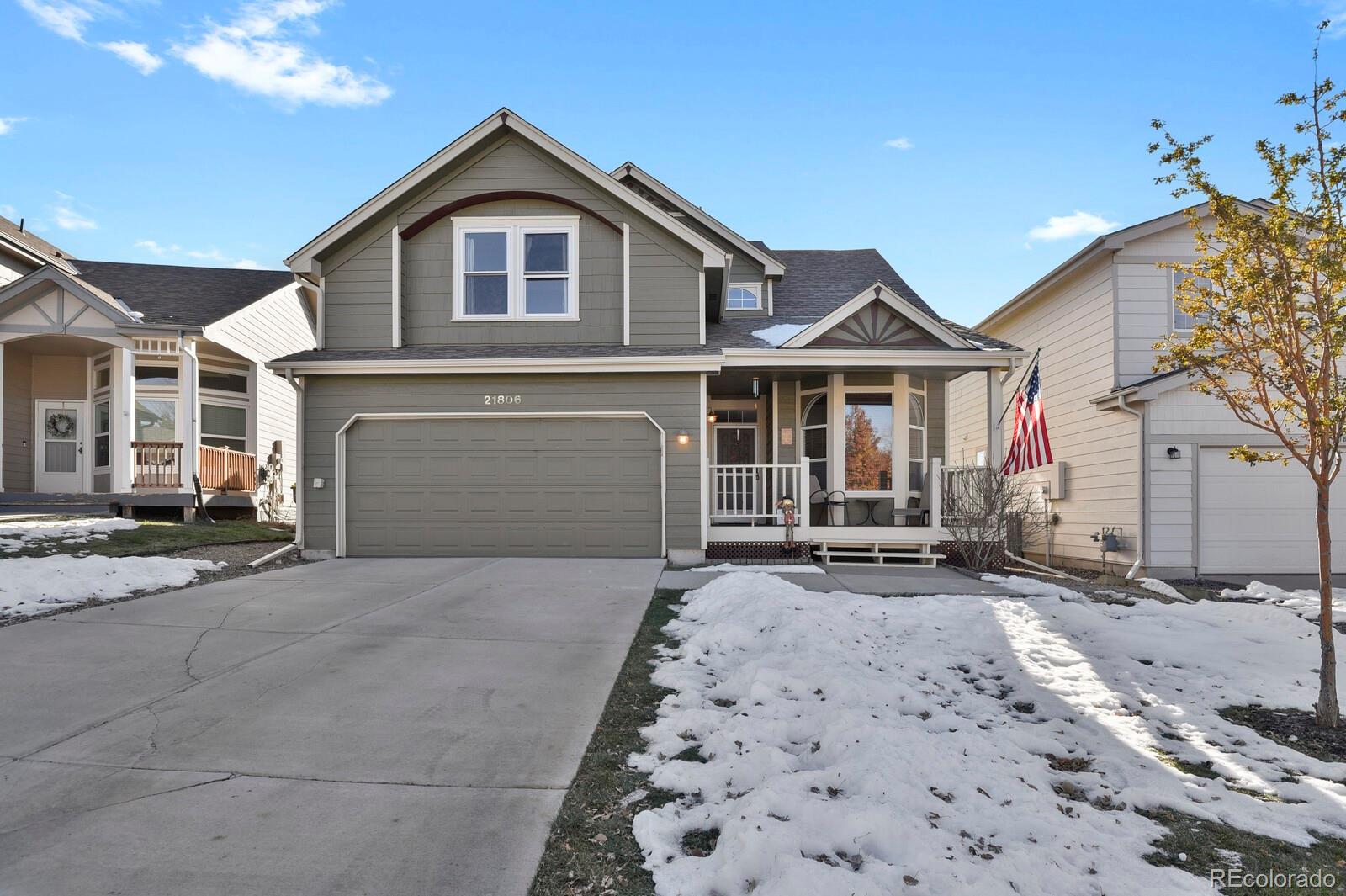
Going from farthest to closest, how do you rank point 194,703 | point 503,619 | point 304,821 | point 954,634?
point 503,619 < point 954,634 < point 194,703 < point 304,821

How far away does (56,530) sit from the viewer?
11.0 metres

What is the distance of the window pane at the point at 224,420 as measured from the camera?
15.5 m

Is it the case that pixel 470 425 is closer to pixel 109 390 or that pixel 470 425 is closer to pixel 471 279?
pixel 471 279

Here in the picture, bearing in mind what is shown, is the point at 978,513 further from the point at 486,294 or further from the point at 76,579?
the point at 76,579

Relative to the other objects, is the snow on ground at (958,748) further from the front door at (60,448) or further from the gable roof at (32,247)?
the gable roof at (32,247)

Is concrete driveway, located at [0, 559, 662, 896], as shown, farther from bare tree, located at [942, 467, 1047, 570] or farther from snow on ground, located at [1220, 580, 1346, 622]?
snow on ground, located at [1220, 580, 1346, 622]

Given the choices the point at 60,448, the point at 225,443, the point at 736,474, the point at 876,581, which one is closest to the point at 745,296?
the point at 736,474

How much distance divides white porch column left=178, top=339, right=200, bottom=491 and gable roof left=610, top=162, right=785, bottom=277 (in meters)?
8.93

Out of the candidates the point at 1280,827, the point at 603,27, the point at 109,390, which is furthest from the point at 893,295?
the point at 109,390

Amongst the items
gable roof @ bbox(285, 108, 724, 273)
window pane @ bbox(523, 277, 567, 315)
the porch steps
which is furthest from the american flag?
window pane @ bbox(523, 277, 567, 315)

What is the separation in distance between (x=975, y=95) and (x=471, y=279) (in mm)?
9537

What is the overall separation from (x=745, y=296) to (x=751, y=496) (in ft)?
14.4

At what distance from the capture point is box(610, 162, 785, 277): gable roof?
1359 centimetres

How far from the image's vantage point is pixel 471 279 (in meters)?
11.4
